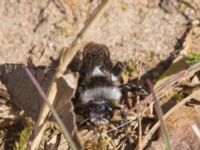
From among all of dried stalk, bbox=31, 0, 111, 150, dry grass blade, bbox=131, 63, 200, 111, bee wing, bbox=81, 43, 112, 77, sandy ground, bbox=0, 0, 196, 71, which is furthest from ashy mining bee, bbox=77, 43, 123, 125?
dried stalk, bbox=31, 0, 111, 150

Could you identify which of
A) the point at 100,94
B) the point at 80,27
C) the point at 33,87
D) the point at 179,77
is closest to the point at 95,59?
the point at 100,94

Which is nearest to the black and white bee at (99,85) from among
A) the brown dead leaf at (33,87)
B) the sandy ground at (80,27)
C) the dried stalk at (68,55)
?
the sandy ground at (80,27)

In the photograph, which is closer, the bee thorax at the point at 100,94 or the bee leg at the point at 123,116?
the bee leg at the point at 123,116

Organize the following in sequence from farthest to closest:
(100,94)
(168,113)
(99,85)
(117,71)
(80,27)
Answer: (80,27)
(117,71)
(99,85)
(100,94)
(168,113)

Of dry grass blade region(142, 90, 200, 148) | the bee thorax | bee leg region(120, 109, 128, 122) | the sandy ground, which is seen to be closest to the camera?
dry grass blade region(142, 90, 200, 148)

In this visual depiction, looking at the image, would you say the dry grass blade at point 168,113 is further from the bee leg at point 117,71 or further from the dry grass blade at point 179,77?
the bee leg at point 117,71

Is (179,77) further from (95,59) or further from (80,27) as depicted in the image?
(80,27)

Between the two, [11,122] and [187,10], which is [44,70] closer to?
[11,122]

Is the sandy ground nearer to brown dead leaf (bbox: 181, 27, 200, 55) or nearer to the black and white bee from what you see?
brown dead leaf (bbox: 181, 27, 200, 55)
